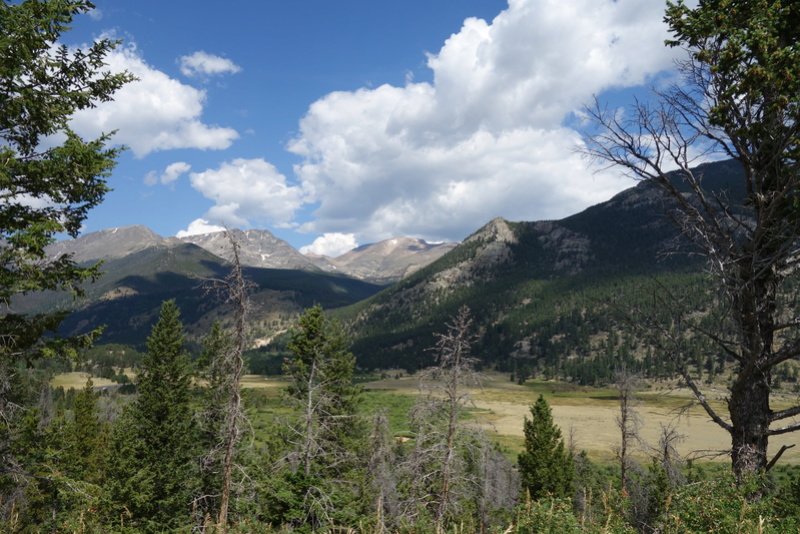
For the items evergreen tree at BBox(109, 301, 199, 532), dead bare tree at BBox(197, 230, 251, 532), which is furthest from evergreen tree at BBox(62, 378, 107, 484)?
dead bare tree at BBox(197, 230, 251, 532)

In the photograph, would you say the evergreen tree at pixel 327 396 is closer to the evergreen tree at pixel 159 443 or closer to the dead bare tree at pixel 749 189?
the evergreen tree at pixel 159 443

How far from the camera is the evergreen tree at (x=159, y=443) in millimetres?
20578

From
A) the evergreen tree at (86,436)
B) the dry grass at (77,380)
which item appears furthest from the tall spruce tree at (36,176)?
the dry grass at (77,380)

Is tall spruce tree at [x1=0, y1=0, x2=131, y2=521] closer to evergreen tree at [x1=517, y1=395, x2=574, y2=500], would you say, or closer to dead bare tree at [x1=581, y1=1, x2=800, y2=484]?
dead bare tree at [x1=581, y1=1, x2=800, y2=484]

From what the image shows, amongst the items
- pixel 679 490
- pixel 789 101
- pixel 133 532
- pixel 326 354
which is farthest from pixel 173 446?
pixel 789 101

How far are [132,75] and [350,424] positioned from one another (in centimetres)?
1927

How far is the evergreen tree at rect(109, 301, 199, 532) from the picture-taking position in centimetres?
A: 2058

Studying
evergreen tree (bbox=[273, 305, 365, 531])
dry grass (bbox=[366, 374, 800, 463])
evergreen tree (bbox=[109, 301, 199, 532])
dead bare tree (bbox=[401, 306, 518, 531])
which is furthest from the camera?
dry grass (bbox=[366, 374, 800, 463])

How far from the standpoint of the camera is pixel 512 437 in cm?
7806

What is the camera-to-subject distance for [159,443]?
21703mm

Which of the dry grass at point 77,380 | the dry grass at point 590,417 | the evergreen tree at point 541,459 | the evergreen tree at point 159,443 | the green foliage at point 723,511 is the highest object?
the green foliage at point 723,511

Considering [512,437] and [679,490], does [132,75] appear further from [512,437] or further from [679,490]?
[512,437]

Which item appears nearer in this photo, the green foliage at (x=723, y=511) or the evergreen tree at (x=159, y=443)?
the green foliage at (x=723, y=511)

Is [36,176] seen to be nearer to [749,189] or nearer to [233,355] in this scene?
[233,355]
